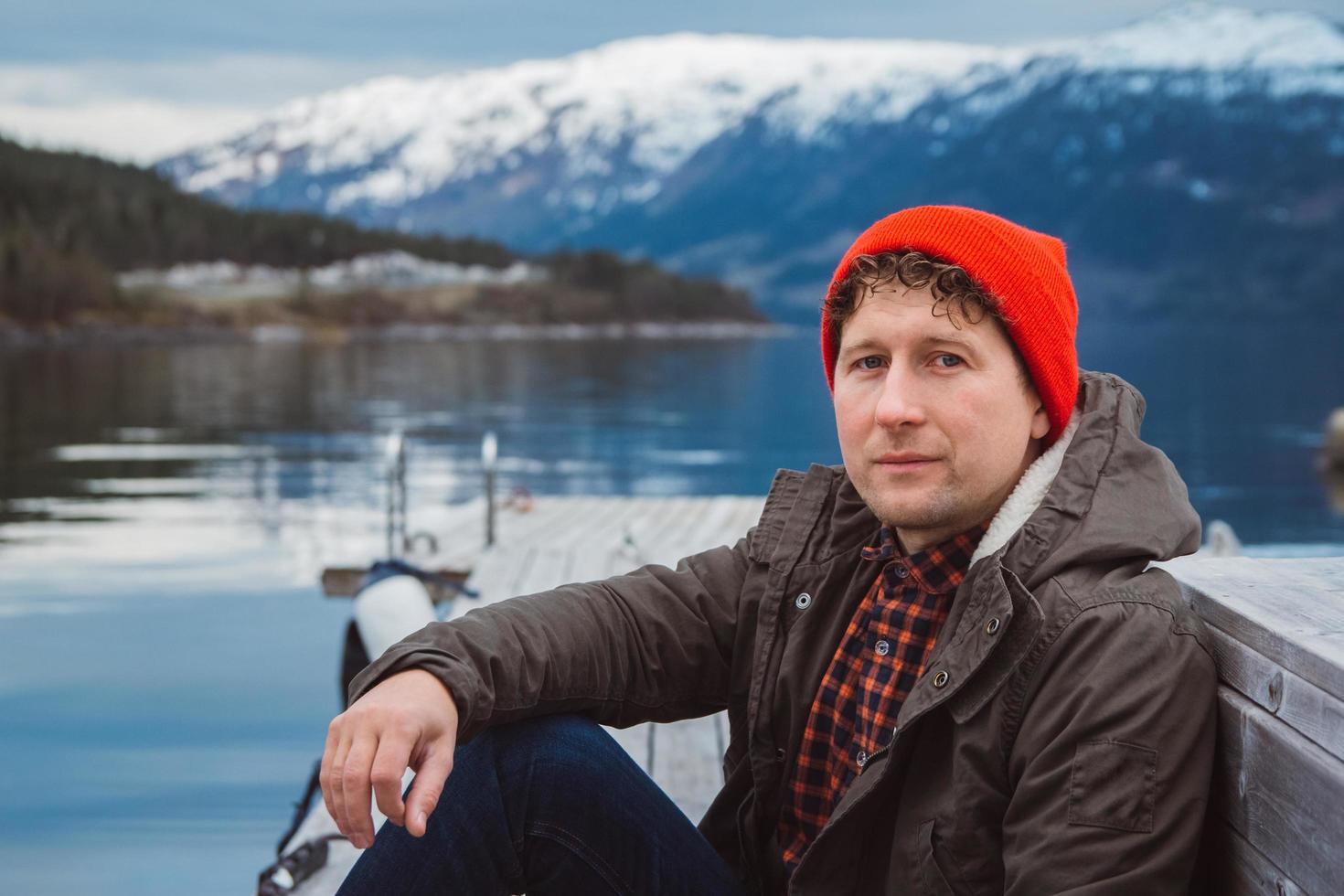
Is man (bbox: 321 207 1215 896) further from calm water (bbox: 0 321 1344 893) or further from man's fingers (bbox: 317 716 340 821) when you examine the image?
calm water (bbox: 0 321 1344 893)

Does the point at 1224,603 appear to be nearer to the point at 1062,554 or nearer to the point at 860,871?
the point at 1062,554

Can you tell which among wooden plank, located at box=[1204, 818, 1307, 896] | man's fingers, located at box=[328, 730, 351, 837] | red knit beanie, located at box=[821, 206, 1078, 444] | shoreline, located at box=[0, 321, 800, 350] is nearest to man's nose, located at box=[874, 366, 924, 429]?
red knit beanie, located at box=[821, 206, 1078, 444]

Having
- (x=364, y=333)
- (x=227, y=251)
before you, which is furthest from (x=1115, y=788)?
(x=227, y=251)

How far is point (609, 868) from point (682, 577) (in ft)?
1.68

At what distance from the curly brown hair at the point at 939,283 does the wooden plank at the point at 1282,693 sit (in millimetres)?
477

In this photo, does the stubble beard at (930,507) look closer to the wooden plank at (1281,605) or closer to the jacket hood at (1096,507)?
the jacket hood at (1096,507)

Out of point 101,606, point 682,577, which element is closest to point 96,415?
point 101,606

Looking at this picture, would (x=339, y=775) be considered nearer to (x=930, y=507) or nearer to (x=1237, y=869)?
(x=930, y=507)

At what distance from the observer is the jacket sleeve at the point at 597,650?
1903mm

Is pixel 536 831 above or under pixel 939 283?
under

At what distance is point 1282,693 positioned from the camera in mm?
1455

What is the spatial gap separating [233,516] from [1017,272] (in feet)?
47.2

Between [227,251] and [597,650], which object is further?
[227,251]

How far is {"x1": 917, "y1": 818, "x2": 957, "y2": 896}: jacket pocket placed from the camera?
5.41ft
